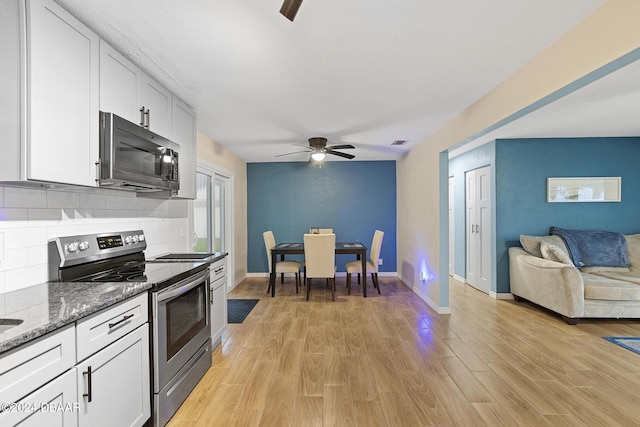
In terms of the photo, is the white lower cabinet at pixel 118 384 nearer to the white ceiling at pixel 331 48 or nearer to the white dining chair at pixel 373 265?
the white ceiling at pixel 331 48

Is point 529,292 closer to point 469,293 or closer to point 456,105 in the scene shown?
point 469,293

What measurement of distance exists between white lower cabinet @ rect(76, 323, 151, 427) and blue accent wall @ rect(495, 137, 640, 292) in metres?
4.66

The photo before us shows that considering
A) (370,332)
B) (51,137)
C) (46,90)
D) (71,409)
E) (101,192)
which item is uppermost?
(46,90)

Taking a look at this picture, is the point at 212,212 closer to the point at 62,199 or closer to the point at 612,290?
the point at 62,199

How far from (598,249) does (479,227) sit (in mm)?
1487

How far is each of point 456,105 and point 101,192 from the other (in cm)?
322

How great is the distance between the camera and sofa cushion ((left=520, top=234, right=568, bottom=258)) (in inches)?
167

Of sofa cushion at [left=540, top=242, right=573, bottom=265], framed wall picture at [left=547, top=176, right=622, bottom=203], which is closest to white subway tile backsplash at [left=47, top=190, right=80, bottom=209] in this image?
sofa cushion at [left=540, top=242, right=573, bottom=265]

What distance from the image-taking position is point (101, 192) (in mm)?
2238

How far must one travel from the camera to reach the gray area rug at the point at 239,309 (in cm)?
380

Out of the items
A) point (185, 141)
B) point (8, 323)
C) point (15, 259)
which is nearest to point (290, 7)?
point (8, 323)

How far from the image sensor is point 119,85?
6.53 ft

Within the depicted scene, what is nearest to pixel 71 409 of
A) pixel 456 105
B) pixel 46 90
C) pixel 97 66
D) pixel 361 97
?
pixel 46 90

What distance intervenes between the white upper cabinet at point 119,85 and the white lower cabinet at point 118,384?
4.47 ft
